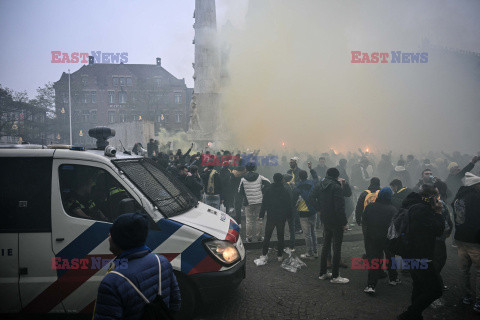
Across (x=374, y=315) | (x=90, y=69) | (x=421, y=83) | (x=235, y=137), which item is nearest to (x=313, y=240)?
(x=374, y=315)

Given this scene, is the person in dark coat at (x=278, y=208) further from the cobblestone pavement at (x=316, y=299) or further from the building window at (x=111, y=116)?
the building window at (x=111, y=116)

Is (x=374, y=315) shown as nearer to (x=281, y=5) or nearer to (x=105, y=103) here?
(x=281, y=5)

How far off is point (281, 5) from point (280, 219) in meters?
29.4

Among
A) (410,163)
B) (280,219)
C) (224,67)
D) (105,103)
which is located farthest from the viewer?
(105,103)

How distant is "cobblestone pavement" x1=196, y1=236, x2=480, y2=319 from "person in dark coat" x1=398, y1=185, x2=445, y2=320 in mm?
685

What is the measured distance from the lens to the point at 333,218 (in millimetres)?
5305

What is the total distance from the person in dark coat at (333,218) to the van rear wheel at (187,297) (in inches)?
107

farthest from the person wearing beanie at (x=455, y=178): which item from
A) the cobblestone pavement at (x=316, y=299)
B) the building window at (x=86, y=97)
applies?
Result: the building window at (x=86, y=97)

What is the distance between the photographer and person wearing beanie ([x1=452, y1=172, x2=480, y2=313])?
429cm

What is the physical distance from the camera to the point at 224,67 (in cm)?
2652

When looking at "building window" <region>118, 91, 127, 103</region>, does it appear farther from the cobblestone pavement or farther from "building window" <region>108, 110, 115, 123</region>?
the cobblestone pavement

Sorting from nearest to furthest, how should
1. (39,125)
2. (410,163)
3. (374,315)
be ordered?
1. (374,315)
2. (410,163)
3. (39,125)

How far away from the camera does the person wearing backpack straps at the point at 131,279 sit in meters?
1.83

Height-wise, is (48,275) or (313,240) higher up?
(48,275)
